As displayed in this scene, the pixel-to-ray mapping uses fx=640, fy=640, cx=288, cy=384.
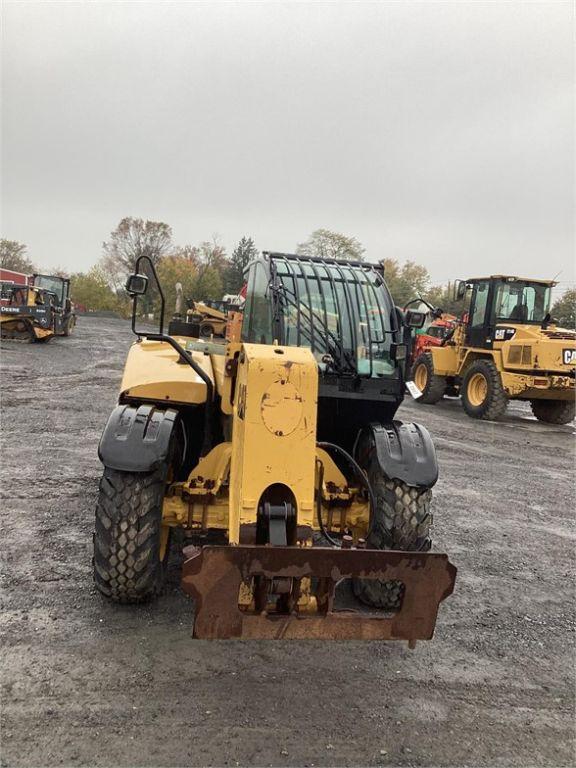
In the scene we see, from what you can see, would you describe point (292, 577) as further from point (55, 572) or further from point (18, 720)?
point (55, 572)

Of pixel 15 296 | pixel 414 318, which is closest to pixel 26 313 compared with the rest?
pixel 15 296

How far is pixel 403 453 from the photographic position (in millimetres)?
3992

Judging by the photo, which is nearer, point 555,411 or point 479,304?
point 555,411

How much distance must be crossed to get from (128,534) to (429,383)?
42.0ft

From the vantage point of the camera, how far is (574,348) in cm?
1248

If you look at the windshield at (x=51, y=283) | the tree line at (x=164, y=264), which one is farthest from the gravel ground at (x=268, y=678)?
the tree line at (x=164, y=264)

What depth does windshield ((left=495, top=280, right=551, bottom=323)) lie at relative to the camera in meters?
13.8

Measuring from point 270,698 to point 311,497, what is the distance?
3.17 feet

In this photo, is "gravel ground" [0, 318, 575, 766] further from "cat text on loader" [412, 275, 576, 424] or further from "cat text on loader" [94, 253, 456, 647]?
"cat text on loader" [412, 275, 576, 424]

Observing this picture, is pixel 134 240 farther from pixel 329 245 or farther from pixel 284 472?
pixel 284 472

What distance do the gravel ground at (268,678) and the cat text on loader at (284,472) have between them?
364mm

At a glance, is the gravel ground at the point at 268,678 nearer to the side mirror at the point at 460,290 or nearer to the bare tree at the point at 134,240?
the side mirror at the point at 460,290

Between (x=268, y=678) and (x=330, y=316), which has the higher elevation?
(x=330, y=316)

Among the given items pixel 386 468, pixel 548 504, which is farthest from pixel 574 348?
pixel 386 468
